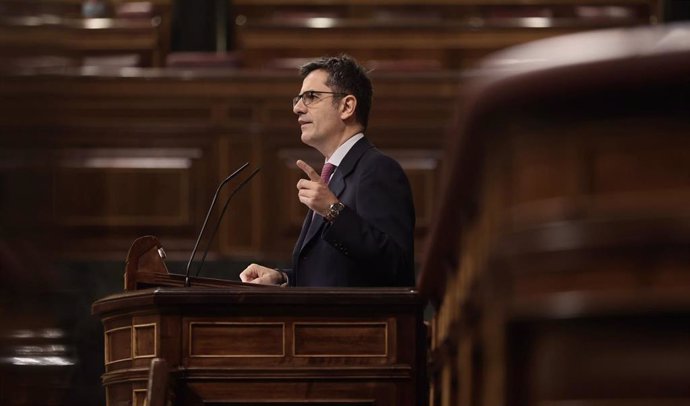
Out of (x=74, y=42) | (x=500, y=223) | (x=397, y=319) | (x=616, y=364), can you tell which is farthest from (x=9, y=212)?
(x=74, y=42)

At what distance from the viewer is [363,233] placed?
82.0 inches

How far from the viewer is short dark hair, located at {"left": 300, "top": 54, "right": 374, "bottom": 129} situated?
2314 mm

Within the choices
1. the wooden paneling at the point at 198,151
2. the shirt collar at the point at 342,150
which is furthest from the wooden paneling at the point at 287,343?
the wooden paneling at the point at 198,151

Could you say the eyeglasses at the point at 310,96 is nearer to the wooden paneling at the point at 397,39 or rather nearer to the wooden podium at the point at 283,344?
the wooden podium at the point at 283,344

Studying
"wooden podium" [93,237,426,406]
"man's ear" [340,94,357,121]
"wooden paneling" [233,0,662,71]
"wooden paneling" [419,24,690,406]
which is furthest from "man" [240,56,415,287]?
"wooden paneling" [233,0,662,71]

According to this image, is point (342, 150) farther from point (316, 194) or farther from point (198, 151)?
point (198, 151)

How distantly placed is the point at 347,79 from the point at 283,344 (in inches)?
21.0

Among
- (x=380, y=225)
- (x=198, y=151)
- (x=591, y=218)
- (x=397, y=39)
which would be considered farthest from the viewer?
(x=397, y=39)

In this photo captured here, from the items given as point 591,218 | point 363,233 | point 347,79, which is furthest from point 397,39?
point 591,218

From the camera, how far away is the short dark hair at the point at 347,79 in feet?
7.59

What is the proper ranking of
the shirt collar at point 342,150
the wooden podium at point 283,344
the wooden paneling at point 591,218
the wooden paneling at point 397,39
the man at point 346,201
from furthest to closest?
the wooden paneling at point 397,39 → the shirt collar at point 342,150 → the man at point 346,201 → the wooden podium at point 283,344 → the wooden paneling at point 591,218

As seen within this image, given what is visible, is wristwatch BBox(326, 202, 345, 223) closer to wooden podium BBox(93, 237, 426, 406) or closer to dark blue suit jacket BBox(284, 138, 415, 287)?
dark blue suit jacket BBox(284, 138, 415, 287)

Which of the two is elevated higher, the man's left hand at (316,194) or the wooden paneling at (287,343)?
the man's left hand at (316,194)

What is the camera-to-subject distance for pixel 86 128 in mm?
3730
